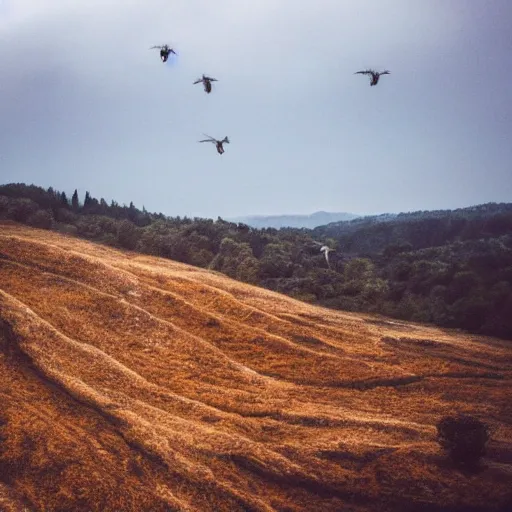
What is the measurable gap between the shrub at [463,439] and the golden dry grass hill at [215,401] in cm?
30

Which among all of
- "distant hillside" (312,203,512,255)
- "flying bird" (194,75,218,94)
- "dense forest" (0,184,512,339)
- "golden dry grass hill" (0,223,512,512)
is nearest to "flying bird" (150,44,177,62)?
"flying bird" (194,75,218,94)

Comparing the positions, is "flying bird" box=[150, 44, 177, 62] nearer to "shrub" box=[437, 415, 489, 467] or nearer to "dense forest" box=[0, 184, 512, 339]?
"shrub" box=[437, 415, 489, 467]

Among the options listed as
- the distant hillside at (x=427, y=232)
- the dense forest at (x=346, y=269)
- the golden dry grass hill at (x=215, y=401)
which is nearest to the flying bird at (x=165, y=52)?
the golden dry grass hill at (x=215, y=401)

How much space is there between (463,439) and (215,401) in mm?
4883

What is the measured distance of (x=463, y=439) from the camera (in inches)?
291

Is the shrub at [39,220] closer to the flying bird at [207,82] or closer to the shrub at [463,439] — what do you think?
the flying bird at [207,82]

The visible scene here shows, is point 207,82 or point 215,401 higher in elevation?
point 207,82

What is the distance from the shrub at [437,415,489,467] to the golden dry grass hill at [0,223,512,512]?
0.97ft

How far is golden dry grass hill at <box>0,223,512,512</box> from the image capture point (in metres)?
6.57

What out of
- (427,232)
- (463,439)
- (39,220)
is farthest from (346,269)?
(427,232)

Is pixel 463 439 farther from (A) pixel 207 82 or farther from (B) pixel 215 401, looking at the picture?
(A) pixel 207 82

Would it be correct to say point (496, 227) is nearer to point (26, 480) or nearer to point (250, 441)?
point (250, 441)

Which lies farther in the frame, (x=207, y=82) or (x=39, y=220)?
(x=39, y=220)

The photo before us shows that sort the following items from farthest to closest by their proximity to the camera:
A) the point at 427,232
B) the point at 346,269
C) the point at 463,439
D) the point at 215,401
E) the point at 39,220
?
the point at 427,232 < the point at 346,269 < the point at 39,220 < the point at 215,401 < the point at 463,439
